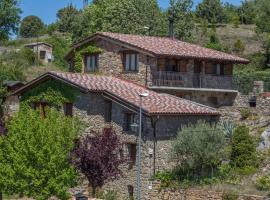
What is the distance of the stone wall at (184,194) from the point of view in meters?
30.3

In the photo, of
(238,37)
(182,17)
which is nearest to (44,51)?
(182,17)

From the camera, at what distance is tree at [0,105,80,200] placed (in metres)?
29.8

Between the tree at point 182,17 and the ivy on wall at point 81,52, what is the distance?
26.0 m

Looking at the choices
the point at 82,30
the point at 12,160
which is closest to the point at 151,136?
the point at 12,160

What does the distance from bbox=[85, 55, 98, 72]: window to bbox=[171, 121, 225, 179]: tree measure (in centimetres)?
1364

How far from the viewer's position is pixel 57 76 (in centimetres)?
3809

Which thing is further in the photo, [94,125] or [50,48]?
[50,48]

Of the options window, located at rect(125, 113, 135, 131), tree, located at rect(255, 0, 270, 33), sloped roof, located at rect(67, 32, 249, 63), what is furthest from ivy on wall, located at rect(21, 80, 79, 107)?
tree, located at rect(255, 0, 270, 33)

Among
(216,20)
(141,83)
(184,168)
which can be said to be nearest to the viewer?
(184,168)

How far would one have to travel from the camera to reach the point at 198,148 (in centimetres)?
3198

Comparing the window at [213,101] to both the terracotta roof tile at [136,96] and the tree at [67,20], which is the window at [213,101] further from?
the tree at [67,20]

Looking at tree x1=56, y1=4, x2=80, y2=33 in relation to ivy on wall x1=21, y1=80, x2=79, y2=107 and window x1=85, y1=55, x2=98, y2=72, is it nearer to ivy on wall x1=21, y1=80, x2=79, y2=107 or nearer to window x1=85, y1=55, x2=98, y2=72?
window x1=85, y1=55, x2=98, y2=72

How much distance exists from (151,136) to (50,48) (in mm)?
47875

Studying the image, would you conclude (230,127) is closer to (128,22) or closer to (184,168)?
(184,168)
